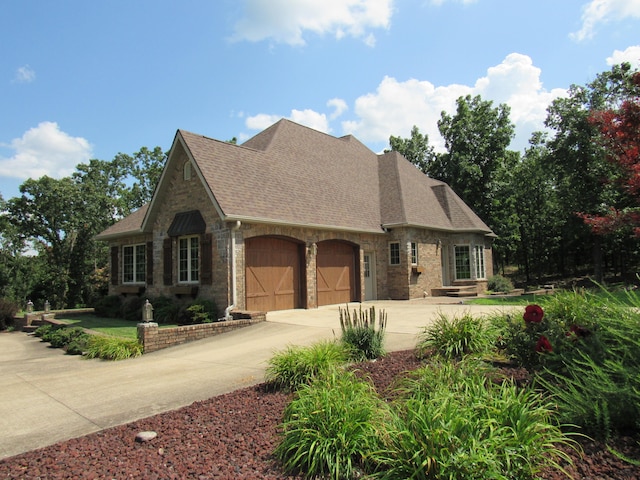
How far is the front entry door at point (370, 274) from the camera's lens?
20.1 m

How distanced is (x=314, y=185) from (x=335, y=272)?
3818mm

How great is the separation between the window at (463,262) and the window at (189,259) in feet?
45.2

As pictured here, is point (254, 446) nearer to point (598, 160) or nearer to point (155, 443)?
point (155, 443)

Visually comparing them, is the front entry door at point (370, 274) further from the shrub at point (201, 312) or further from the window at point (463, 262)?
the shrub at point (201, 312)

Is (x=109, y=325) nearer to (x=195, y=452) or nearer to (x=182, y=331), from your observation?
(x=182, y=331)

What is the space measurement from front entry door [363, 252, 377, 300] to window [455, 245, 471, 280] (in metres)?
5.51

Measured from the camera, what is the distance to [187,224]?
1538cm

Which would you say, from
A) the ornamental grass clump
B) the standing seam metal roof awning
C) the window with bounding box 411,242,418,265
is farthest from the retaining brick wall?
the window with bounding box 411,242,418,265

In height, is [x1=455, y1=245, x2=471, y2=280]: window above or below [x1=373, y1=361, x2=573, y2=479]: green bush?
above

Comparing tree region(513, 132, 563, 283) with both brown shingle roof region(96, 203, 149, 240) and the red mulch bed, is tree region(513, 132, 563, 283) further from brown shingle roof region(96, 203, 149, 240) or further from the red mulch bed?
the red mulch bed

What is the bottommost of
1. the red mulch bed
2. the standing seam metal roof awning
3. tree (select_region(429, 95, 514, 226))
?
the red mulch bed

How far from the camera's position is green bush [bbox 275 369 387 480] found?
3.60 meters

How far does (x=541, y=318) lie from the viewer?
218 inches

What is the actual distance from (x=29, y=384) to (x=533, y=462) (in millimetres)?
7965
